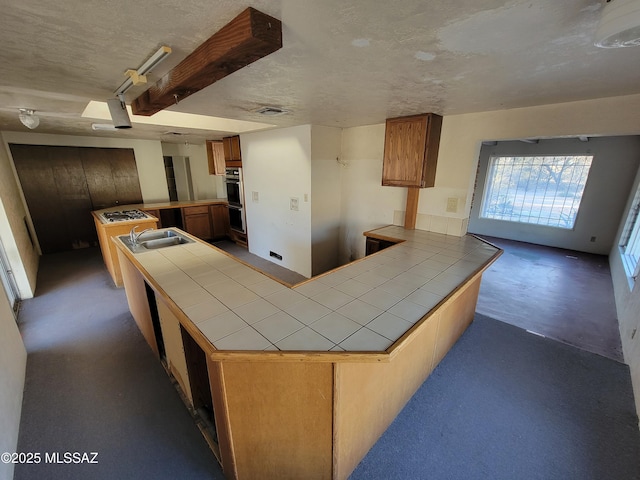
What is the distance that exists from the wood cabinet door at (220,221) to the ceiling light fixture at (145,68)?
13.7 ft

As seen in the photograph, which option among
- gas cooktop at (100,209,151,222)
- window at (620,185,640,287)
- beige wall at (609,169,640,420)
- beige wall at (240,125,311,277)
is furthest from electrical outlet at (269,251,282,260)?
window at (620,185,640,287)

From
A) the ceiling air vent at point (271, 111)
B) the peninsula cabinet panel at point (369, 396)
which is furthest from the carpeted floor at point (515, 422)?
the ceiling air vent at point (271, 111)

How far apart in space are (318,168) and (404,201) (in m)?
1.27

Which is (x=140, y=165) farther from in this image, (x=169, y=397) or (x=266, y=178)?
(x=169, y=397)

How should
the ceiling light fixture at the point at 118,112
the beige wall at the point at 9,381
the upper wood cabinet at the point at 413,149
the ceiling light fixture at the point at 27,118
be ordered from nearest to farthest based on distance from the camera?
the beige wall at the point at 9,381
the ceiling light fixture at the point at 118,112
the ceiling light fixture at the point at 27,118
the upper wood cabinet at the point at 413,149

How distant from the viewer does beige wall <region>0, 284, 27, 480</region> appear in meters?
1.44

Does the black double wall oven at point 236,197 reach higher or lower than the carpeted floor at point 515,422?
higher

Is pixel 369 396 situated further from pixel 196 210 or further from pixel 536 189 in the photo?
pixel 536 189

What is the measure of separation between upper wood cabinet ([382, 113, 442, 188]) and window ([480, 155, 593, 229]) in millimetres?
4721

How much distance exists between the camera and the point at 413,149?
273 centimetres

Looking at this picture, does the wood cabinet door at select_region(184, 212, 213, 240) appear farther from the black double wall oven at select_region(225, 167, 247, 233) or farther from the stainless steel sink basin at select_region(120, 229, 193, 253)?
the stainless steel sink basin at select_region(120, 229, 193, 253)

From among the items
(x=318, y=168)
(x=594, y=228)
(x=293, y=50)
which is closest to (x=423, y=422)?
(x=293, y=50)

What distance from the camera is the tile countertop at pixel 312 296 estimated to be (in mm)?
1187

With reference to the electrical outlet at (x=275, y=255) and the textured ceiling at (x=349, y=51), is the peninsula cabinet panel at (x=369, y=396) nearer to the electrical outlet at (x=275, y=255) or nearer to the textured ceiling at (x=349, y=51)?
the textured ceiling at (x=349, y=51)
